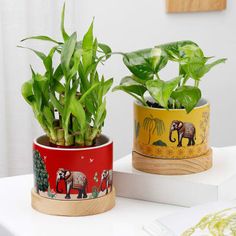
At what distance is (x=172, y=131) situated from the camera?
991mm

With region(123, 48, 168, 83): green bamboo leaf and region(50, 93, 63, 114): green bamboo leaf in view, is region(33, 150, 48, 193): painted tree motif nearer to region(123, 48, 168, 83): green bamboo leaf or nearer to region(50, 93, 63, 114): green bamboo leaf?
region(50, 93, 63, 114): green bamboo leaf

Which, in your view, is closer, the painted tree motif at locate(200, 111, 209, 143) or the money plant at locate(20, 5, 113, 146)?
the money plant at locate(20, 5, 113, 146)

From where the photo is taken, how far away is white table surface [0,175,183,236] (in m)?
0.88

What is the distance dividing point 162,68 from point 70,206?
0.27 metres

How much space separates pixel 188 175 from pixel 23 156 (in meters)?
1.20

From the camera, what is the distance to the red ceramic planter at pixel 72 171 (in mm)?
916

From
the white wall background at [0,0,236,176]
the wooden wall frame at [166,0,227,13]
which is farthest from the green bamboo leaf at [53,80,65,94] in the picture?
the wooden wall frame at [166,0,227,13]

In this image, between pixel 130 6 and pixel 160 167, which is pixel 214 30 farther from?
pixel 160 167

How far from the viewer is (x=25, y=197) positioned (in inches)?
39.9

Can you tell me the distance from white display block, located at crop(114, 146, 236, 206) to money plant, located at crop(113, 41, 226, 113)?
4.8 inches

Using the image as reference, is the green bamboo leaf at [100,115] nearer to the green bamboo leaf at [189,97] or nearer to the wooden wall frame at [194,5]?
the green bamboo leaf at [189,97]

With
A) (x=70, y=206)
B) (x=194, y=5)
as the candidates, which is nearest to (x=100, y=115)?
(x=70, y=206)

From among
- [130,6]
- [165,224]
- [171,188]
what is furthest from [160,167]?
[130,6]

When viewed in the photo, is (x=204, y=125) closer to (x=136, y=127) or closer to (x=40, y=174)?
(x=136, y=127)
